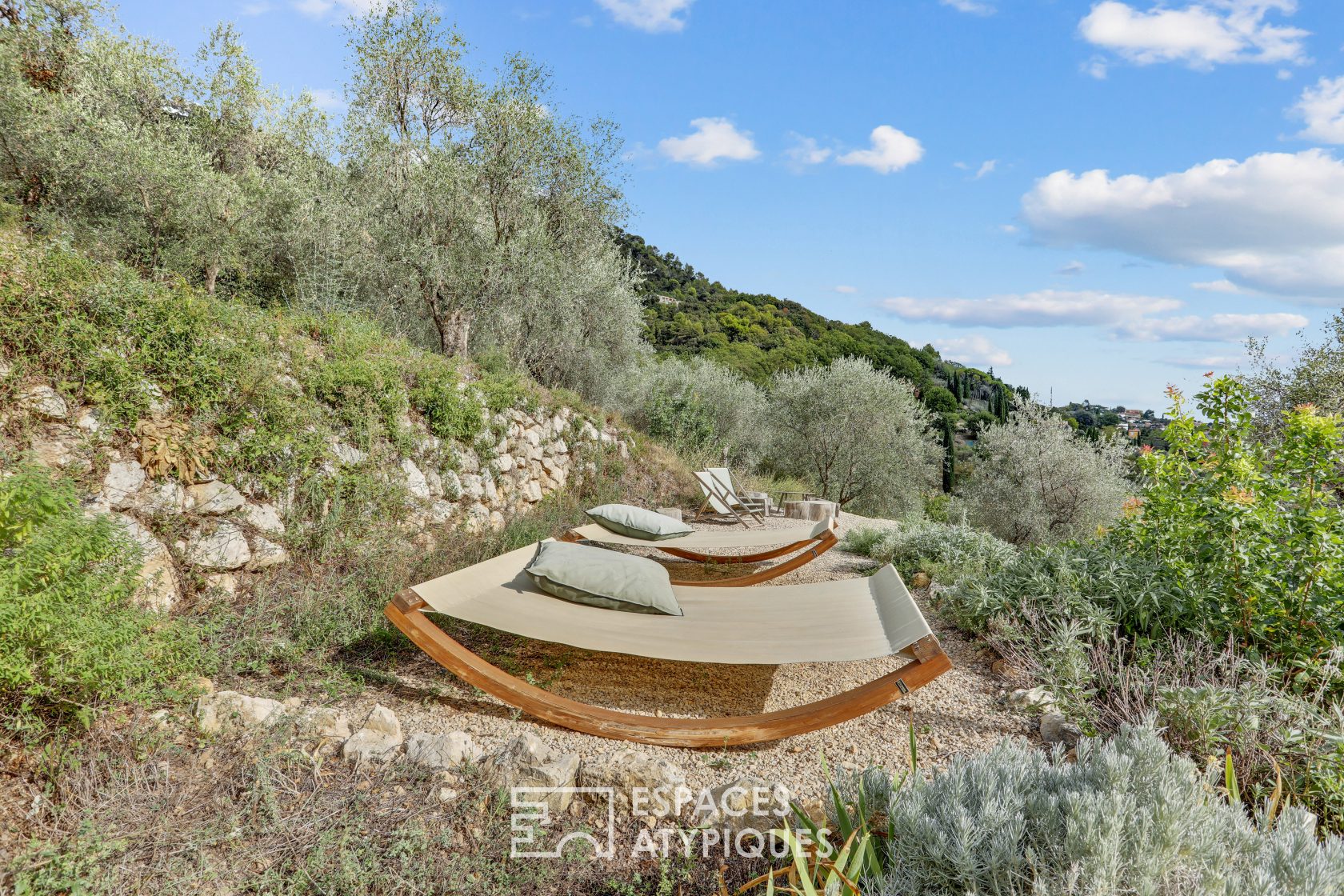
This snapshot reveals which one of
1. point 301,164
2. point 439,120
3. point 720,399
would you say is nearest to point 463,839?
point 439,120

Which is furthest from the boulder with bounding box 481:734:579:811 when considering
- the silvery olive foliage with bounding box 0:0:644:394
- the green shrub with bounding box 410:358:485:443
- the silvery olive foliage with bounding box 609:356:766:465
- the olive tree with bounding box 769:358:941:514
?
the olive tree with bounding box 769:358:941:514

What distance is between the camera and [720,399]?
15125 millimetres

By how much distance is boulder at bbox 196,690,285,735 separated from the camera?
2551 mm

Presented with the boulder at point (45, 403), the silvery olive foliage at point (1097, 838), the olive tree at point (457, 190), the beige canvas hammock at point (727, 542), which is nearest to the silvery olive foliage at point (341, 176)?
the olive tree at point (457, 190)

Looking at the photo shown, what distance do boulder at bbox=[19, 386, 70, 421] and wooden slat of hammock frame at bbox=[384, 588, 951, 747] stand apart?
2.80 meters

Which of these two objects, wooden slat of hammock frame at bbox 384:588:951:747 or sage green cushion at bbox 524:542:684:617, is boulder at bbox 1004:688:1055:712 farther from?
sage green cushion at bbox 524:542:684:617

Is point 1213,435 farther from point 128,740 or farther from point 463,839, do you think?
point 128,740

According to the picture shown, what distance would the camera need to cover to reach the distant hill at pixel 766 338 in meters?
26.5

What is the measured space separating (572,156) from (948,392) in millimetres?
23144

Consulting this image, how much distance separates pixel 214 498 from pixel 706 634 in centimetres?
323

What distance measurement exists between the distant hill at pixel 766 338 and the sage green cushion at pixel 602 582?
20260mm

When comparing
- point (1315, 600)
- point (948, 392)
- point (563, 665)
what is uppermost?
point (948, 392)

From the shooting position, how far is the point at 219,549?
3.83m
